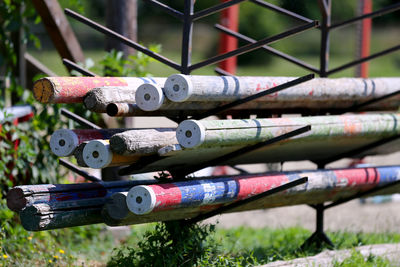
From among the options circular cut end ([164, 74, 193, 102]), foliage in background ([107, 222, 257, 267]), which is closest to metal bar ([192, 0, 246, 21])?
circular cut end ([164, 74, 193, 102])

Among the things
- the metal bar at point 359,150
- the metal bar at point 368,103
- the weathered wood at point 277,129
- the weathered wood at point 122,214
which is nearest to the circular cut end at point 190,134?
the weathered wood at point 277,129

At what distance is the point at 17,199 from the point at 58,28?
1.88 metres

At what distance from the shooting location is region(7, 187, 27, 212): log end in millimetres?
3189

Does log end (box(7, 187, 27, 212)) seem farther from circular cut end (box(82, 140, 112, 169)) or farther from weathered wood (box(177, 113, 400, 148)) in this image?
weathered wood (box(177, 113, 400, 148))

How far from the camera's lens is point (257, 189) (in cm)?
363

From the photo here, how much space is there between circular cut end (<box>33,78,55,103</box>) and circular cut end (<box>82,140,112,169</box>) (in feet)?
0.89

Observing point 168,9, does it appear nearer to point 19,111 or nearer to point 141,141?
Result: point 141,141

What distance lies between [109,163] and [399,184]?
235cm

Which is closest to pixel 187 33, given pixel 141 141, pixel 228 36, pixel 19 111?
pixel 141 141

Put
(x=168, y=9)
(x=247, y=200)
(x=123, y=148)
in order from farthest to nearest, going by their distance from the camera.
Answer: (x=168, y=9) < (x=247, y=200) < (x=123, y=148)

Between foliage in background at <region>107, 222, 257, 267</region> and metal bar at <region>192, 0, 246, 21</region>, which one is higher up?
metal bar at <region>192, 0, 246, 21</region>

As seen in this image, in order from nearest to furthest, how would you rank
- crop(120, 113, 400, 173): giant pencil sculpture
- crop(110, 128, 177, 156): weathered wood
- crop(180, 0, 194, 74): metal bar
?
crop(110, 128, 177, 156): weathered wood
crop(120, 113, 400, 173): giant pencil sculpture
crop(180, 0, 194, 74): metal bar

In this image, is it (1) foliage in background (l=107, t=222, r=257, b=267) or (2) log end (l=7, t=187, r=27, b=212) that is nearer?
(2) log end (l=7, t=187, r=27, b=212)

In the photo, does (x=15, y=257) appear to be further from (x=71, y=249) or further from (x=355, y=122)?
A: (x=355, y=122)
